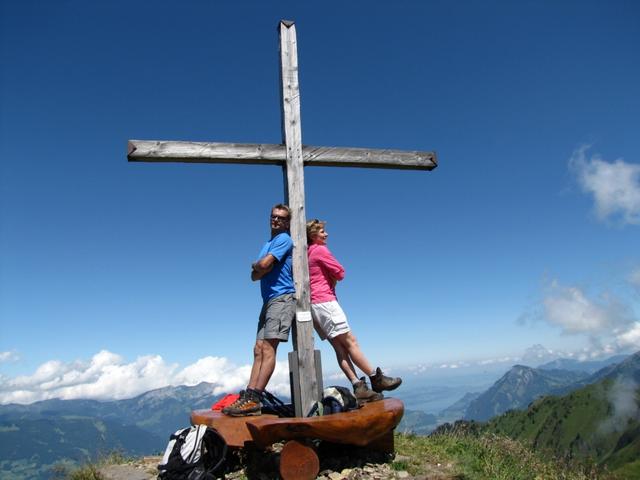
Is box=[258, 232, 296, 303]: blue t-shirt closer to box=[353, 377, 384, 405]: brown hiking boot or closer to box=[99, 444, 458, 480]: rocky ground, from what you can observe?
box=[353, 377, 384, 405]: brown hiking boot

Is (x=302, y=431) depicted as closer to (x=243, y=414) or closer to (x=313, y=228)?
(x=243, y=414)

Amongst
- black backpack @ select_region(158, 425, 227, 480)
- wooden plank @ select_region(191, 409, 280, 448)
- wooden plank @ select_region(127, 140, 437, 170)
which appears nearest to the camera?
black backpack @ select_region(158, 425, 227, 480)

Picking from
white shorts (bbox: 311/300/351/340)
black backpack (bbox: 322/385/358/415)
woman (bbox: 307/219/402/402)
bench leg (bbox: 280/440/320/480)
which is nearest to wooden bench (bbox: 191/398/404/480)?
bench leg (bbox: 280/440/320/480)

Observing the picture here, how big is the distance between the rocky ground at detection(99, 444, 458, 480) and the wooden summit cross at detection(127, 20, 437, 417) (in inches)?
30.1

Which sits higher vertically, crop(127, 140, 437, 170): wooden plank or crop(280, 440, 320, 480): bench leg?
crop(127, 140, 437, 170): wooden plank

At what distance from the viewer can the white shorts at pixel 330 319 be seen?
6.97 meters

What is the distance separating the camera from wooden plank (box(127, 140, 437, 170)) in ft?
21.1

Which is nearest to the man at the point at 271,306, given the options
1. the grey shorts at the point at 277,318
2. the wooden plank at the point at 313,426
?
the grey shorts at the point at 277,318

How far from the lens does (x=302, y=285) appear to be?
6742mm

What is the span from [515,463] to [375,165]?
5311 millimetres

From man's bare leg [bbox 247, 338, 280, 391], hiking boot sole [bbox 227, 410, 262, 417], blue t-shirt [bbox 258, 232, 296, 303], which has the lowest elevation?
hiking boot sole [bbox 227, 410, 262, 417]

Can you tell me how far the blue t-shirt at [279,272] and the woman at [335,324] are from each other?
0.55 meters

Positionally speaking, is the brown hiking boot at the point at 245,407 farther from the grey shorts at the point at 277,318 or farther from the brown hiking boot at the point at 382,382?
the brown hiking boot at the point at 382,382

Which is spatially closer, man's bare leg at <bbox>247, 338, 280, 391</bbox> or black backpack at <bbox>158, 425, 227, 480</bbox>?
black backpack at <bbox>158, 425, 227, 480</bbox>
